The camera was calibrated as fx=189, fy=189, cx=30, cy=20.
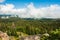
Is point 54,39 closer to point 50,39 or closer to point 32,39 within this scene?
point 50,39

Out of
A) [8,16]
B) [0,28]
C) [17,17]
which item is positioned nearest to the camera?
[0,28]

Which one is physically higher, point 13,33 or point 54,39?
point 54,39

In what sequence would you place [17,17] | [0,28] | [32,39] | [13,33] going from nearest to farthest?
1. [32,39]
2. [13,33]
3. [0,28]
4. [17,17]

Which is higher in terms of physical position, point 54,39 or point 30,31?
point 54,39

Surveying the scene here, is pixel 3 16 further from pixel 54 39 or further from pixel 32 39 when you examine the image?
pixel 54 39

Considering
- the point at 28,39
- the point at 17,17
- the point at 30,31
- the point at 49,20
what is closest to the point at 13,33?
the point at 30,31

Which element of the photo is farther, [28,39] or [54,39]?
[28,39]

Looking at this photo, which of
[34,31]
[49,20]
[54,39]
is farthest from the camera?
[49,20]

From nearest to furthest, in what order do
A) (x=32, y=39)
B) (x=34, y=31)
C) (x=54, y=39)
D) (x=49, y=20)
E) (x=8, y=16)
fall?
(x=54, y=39), (x=32, y=39), (x=34, y=31), (x=49, y=20), (x=8, y=16)

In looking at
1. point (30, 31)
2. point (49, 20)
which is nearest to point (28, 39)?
point (30, 31)
